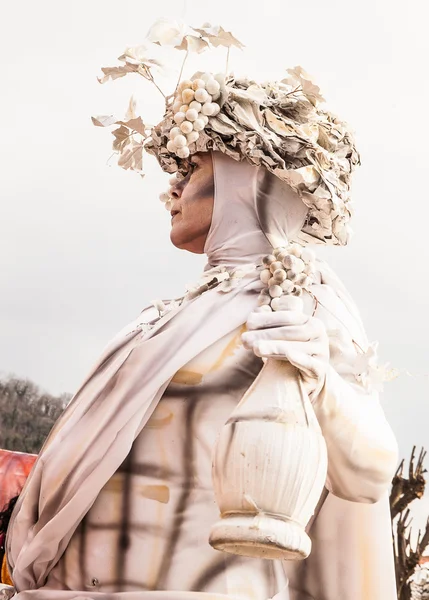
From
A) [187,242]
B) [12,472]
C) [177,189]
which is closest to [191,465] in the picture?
[187,242]

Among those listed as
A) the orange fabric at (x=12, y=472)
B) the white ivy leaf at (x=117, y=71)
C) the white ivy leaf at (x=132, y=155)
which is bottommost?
the orange fabric at (x=12, y=472)

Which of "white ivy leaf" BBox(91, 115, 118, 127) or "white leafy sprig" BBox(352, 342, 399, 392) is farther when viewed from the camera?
"white ivy leaf" BBox(91, 115, 118, 127)

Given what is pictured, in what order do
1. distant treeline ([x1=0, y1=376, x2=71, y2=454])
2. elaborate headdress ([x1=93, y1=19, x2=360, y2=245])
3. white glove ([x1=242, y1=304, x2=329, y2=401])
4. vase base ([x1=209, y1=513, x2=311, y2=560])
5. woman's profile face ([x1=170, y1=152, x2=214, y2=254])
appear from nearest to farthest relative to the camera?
vase base ([x1=209, y1=513, x2=311, y2=560]) < white glove ([x1=242, y1=304, x2=329, y2=401]) < elaborate headdress ([x1=93, y1=19, x2=360, y2=245]) < woman's profile face ([x1=170, y1=152, x2=214, y2=254]) < distant treeline ([x1=0, y1=376, x2=71, y2=454])

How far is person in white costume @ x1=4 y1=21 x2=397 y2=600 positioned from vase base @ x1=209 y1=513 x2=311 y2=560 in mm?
405

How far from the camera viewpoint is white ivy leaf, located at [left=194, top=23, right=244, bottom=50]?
143 inches

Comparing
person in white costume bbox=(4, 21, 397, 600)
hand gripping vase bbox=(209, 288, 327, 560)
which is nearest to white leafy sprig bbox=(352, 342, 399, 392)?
person in white costume bbox=(4, 21, 397, 600)

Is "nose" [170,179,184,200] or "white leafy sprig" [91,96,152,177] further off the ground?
"white leafy sprig" [91,96,152,177]

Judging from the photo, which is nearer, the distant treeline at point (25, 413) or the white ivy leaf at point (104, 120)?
the white ivy leaf at point (104, 120)

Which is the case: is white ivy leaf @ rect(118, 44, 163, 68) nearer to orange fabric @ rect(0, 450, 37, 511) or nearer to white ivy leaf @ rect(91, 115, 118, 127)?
white ivy leaf @ rect(91, 115, 118, 127)

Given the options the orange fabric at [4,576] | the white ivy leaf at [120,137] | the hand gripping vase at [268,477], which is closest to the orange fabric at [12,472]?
the orange fabric at [4,576]

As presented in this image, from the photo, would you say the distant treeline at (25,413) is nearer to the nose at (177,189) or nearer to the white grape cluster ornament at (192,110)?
the nose at (177,189)

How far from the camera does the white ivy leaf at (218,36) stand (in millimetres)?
3641

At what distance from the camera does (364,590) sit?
3.36m

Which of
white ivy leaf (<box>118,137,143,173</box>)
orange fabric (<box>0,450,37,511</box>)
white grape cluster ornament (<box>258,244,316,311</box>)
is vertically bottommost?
orange fabric (<box>0,450,37,511</box>)
